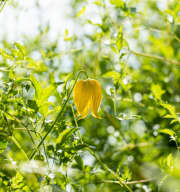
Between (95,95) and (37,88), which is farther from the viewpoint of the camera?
(95,95)

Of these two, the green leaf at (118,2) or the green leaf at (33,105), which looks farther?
the green leaf at (118,2)

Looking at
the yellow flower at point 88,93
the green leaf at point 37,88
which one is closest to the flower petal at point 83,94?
the yellow flower at point 88,93

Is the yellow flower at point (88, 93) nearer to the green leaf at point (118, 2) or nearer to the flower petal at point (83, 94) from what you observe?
the flower petal at point (83, 94)

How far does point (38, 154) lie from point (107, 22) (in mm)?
491

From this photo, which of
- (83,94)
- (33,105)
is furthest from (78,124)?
(33,105)

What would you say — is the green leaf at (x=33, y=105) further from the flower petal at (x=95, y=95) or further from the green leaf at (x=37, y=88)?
the flower petal at (x=95, y=95)

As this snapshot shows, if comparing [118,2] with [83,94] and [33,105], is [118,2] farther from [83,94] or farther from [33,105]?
[33,105]

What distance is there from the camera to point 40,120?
0.61 metres

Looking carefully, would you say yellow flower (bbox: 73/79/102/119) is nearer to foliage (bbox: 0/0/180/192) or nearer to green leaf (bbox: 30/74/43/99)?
foliage (bbox: 0/0/180/192)

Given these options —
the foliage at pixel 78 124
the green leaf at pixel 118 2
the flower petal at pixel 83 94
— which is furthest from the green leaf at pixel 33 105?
the green leaf at pixel 118 2

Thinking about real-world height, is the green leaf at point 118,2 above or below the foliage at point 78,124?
above

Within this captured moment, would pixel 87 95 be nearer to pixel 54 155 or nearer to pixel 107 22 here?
pixel 54 155

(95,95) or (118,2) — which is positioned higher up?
(118,2)

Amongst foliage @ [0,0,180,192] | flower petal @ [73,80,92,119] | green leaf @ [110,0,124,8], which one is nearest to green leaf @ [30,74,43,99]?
foliage @ [0,0,180,192]
